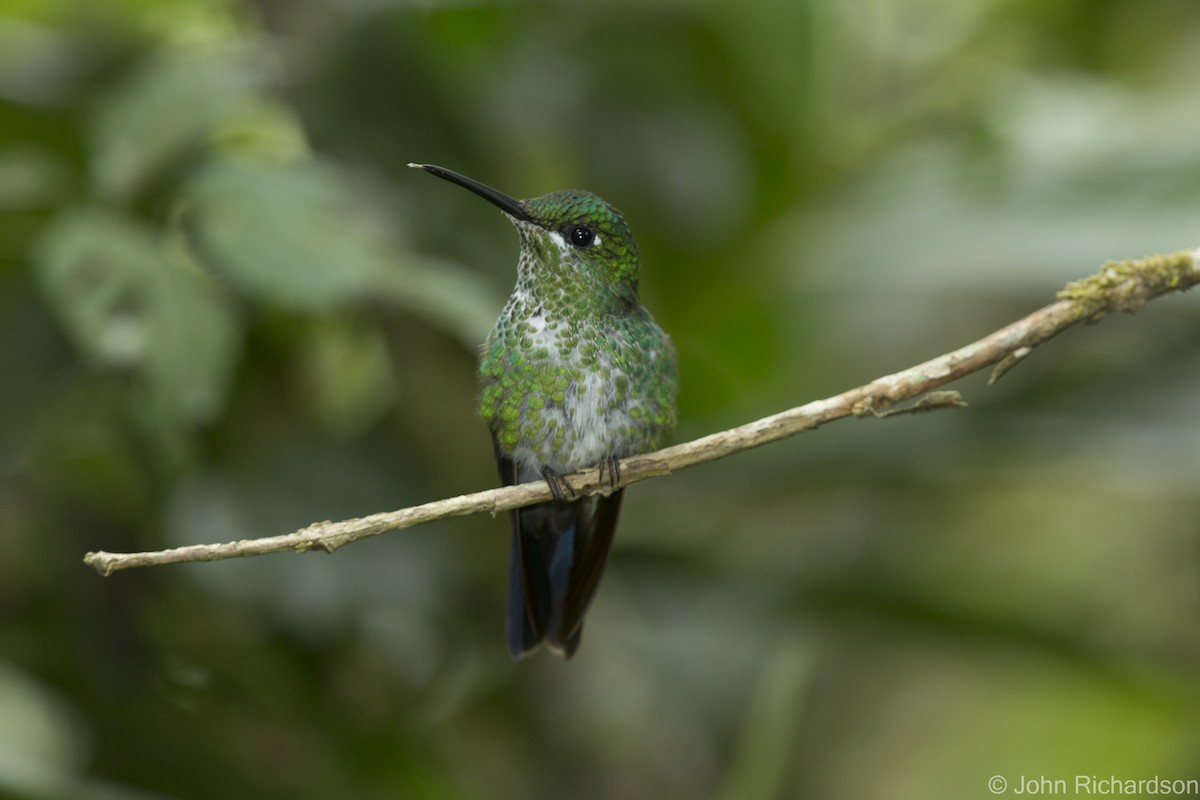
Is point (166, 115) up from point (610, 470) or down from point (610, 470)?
up

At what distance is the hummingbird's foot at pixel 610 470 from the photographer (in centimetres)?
149

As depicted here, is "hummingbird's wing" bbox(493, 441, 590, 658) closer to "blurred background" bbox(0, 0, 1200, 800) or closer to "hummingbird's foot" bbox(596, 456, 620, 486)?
"hummingbird's foot" bbox(596, 456, 620, 486)

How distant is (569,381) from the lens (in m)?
1.53

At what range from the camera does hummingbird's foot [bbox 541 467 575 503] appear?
145cm

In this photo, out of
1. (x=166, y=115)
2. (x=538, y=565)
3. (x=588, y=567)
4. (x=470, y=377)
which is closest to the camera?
(x=588, y=567)

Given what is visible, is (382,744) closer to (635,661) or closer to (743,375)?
(635,661)

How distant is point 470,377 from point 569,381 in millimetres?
1288

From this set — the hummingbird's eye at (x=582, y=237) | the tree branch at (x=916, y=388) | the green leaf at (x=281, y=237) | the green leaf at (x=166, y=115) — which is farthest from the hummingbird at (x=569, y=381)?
the green leaf at (x=166, y=115)

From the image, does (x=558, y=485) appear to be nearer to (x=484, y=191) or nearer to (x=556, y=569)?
(x=556, y=569)

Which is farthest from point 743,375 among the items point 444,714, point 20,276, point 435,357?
point 20,276

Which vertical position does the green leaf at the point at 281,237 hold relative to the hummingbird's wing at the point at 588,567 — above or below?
above

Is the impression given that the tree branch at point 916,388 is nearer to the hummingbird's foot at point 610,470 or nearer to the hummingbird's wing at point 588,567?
the hummingbird's foot at point 610,470

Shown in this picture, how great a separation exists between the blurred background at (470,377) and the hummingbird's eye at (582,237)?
2.03 ft

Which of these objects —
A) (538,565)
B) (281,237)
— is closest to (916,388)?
(538,565)
